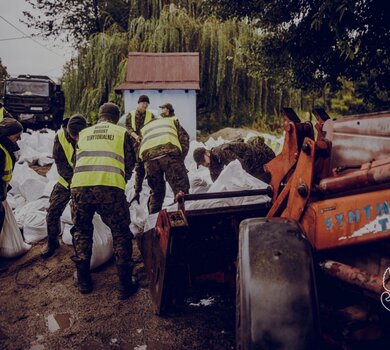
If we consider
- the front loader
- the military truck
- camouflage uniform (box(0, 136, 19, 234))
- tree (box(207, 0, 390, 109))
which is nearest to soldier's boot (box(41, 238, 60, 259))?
camouflage uniform (box(0, 136, 19, 234))

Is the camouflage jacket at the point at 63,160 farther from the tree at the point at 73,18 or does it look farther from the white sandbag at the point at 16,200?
→ the tree at the point at 73,18

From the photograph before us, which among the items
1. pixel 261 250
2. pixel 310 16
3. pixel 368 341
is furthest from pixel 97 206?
pixel 310 16

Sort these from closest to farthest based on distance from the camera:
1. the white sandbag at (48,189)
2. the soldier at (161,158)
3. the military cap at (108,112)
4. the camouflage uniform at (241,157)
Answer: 1. the military cap at (108,112)
2. the soldier at (161,158)
3. the camouflage uniform at (241,157)
4. the white sandbag at (48,189)

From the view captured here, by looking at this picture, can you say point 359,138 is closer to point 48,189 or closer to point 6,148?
point 6,148

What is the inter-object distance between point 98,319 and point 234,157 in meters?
2.50

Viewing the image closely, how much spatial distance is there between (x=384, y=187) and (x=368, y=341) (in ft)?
2.18

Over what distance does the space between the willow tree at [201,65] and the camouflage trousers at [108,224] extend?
10616 mm

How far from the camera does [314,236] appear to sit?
1815 mm

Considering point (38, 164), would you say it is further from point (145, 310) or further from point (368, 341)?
point (368, 341)

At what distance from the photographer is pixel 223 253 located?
110 inches

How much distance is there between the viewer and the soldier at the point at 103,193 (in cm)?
340

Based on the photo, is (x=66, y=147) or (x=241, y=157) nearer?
(x=66, y=147)

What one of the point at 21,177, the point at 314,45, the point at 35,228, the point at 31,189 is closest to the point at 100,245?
the point at 35,228

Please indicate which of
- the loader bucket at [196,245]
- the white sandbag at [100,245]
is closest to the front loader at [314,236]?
the loader bucket at [196,245]
